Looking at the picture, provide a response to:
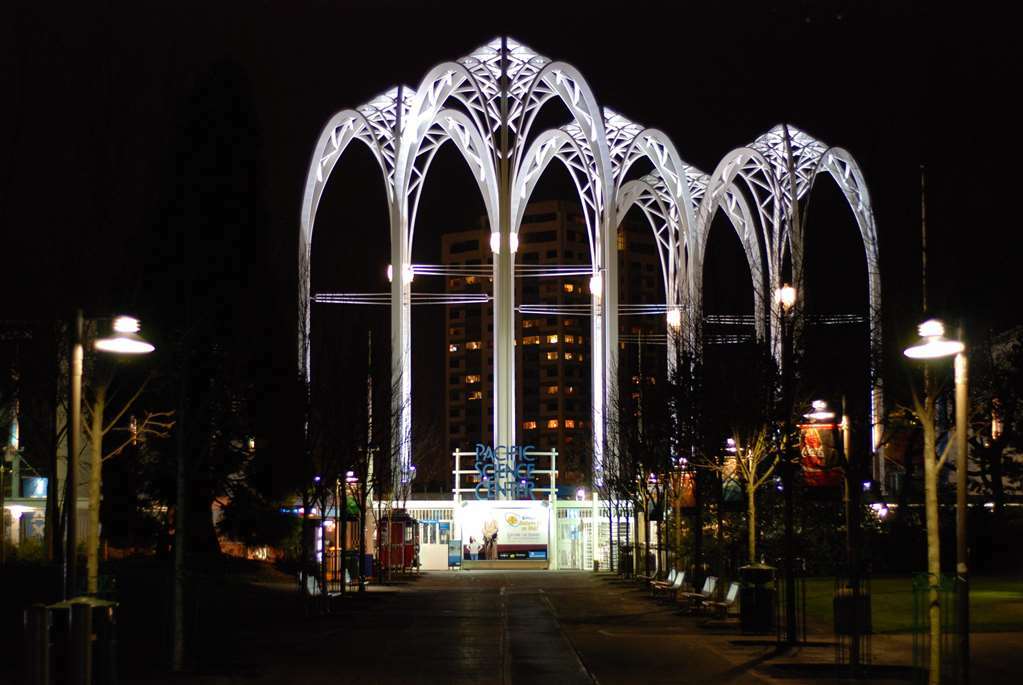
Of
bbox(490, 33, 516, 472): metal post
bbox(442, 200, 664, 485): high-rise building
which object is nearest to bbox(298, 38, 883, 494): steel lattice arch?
bbox(490, 33, 516, 472): metal post

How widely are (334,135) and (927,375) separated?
54.1 m

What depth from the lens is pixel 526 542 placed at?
6775 cm

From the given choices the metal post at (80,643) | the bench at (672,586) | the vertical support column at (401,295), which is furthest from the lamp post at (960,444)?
the vertical support column at (401,295)

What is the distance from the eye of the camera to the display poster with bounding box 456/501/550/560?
65550 millimetres

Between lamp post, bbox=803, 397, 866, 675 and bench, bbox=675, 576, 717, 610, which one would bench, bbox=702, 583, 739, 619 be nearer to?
bench, bbox=675, 576, 717, 610

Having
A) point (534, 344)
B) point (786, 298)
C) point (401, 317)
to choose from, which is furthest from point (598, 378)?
point (534, 344)

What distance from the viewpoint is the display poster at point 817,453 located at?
Result: 106 ft

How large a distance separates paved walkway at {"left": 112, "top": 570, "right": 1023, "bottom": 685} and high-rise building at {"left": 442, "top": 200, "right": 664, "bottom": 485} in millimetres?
119835

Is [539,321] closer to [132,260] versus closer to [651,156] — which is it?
[651,156]

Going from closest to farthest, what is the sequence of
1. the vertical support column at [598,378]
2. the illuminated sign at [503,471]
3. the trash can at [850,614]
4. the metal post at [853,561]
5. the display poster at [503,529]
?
the metal post at [853,561] < the trash can at [850,614] < the display poster at [503,529] < the illuminated sign at [503,471] < the vertical support column at [598,378]

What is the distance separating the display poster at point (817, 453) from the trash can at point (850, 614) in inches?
331

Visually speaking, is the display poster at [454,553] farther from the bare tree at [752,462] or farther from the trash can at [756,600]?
the trash can at [756,600]

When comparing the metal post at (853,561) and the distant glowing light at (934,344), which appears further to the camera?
the metal post at (853,561)

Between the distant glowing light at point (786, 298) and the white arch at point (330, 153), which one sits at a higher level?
the white arch at point (330, 153)
